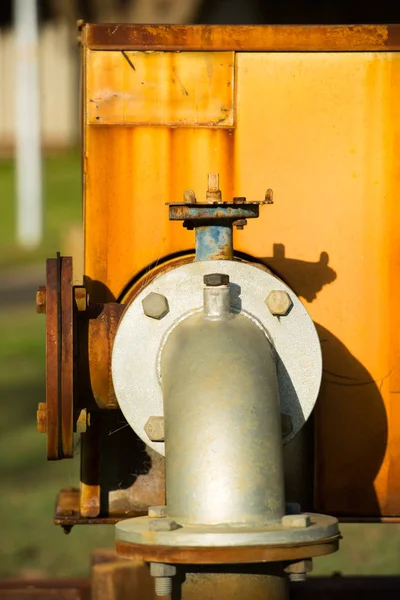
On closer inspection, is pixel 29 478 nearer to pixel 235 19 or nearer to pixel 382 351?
pixel 382 351

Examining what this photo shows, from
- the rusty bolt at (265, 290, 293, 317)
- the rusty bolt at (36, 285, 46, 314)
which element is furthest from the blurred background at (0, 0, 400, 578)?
the rusty bolt at (265, 290, 293, 317)

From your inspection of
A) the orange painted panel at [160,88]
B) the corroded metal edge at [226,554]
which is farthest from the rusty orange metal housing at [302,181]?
the corroded metal edge at [226,554]

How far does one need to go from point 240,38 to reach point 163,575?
1.35 meters

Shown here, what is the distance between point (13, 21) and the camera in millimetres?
23969

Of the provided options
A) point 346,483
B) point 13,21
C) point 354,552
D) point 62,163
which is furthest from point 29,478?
point 13,21

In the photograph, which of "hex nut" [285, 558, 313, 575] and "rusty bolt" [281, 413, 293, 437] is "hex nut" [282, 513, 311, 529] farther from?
"rusty bolt" [281, 413, 293, 437]

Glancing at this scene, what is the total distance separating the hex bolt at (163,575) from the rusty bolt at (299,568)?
0.21 meters

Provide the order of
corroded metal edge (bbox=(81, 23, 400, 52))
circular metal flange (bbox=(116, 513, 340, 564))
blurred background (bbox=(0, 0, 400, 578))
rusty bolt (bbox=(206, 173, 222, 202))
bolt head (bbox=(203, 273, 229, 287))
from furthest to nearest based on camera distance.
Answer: blurred background (bbox=(0, 0, 400, 578)) < corroded metal edge (bbox=(81, 23, 400, 52)) < rusty bolt (bbox=(206, 173, 222, 202)) < bolt head (bbox=(203, 273, 229, 287)) < circular metal flange (bbox=(116, 513, 340, 564))

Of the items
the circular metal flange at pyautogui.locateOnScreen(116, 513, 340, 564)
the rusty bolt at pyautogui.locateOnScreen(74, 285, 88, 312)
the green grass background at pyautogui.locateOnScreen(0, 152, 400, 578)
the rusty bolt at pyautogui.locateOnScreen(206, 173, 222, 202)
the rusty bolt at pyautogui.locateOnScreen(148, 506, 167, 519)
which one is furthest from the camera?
the green grass background at pyautogui.locateOnScreen(0, 152, 400, 578)

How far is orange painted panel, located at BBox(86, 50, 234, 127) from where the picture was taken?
9.95 ft

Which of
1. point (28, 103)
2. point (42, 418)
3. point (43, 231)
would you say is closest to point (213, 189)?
point (42, 418)

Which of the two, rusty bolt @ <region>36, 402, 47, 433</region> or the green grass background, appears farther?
the green grass background

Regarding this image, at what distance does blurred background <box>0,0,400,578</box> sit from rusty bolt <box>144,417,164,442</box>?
2047 mm

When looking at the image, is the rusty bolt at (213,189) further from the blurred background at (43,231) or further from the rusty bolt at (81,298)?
the blurred background at (43,231)
